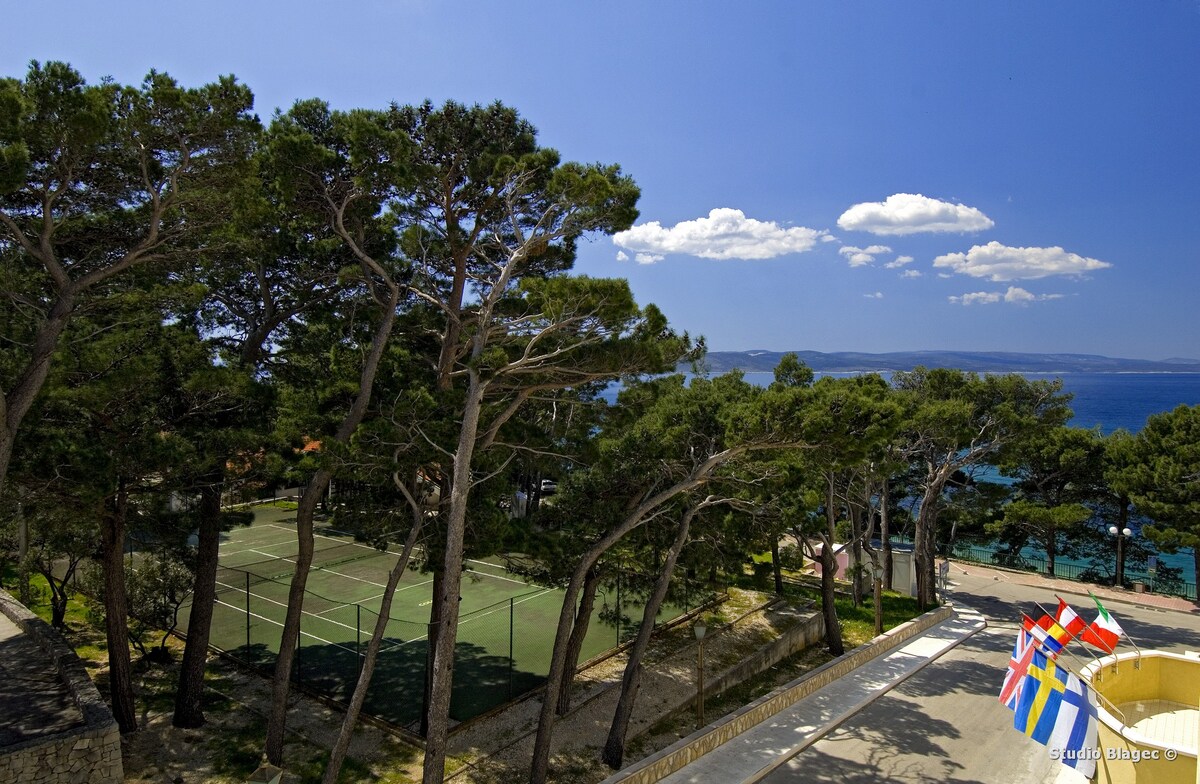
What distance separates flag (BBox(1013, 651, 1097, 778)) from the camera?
305 inches

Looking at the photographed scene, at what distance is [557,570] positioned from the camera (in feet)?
40.3

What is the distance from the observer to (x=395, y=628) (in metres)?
17.9

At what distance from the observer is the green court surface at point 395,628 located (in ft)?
46.7

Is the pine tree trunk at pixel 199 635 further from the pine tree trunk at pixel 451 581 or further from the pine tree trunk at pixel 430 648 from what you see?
the pine tree trunk at pixel 451 581

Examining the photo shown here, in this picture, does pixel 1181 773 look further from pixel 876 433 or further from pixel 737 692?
pixel 737 692

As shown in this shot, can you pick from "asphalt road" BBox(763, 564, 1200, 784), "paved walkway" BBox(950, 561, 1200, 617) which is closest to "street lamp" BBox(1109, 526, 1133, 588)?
"paved walkway" BBox(950, 561, 1200, 617)

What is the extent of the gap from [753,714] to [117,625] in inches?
434

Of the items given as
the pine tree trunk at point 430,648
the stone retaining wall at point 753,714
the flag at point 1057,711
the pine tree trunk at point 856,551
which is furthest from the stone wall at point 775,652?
the flag at point 1057,711

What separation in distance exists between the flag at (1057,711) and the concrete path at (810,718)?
4.18 m

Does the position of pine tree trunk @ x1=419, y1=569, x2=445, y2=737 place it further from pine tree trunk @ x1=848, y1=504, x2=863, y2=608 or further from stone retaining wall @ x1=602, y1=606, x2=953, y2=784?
pine tree trunk @ x1=848, y1=504, x2=863, y2=608

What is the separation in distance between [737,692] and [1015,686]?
22.8ft

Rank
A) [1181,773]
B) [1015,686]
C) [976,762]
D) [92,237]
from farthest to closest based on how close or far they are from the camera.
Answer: [976,762] < [92,237] < [1015,686] < [1181,773]

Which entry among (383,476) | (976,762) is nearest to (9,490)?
(383,476)

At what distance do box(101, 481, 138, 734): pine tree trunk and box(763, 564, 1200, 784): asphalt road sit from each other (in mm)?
10594
